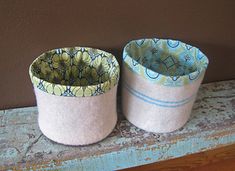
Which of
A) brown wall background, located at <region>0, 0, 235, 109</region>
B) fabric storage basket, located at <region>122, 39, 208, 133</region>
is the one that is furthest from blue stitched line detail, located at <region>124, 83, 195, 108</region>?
brown wall background, located at <region>0, 0, 235, 109</region>

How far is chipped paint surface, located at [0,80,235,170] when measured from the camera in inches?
20.9

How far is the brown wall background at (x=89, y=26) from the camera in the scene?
0.55 meters

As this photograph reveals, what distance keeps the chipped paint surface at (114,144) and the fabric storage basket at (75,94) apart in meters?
0.02

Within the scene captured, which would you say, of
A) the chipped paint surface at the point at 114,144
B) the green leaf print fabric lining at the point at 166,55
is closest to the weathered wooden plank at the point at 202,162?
the chipped paint surface at the point at 114,144

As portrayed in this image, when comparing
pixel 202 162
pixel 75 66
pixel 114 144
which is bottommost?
pixel 202 162

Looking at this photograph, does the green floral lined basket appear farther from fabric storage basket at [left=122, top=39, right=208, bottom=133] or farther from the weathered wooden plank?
the weathered wooden plank

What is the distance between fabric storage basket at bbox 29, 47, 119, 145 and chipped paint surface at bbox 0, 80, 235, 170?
24 mm

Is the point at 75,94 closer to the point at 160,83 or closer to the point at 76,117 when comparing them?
the point at 76,117

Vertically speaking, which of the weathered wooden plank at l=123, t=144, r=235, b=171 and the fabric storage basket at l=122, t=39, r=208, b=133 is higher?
the fabric storage basket at l=122, t=39, r=208, b=133

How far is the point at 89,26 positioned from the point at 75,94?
0.17 metres

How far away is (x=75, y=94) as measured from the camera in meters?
0.48

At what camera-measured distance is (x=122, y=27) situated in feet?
2.01

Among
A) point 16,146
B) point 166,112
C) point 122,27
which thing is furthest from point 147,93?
point 16,146

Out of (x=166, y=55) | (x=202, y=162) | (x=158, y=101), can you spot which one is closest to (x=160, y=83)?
(x=158, y=101)
